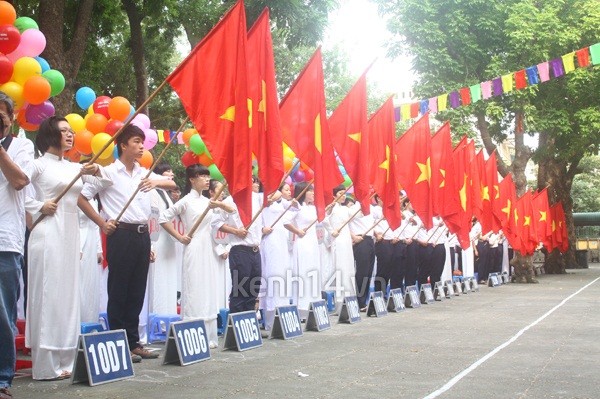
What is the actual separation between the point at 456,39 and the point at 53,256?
66.3 ft

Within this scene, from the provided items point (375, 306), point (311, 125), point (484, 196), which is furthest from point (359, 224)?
point (484, 196)

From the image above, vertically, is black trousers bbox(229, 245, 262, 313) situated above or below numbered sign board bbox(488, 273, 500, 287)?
below

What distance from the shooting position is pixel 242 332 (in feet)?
28.2

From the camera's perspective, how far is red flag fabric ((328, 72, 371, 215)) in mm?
10766

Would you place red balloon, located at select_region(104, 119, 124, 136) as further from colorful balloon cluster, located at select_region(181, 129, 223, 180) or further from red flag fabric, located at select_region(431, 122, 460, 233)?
red flag fabric, located at select_region(431, 122, 460, 233)

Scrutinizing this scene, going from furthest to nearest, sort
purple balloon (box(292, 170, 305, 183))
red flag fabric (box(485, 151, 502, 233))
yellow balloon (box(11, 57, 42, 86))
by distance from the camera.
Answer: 1. red flag fabric (box(485, 151, 502, 233))
2. purple balloon (box(292, 170, 305, 183))
3. yellow balloon (box(11, 57, 42, 86))

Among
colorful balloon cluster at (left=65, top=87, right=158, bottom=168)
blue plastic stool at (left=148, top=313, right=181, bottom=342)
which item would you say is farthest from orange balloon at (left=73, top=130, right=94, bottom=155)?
blue plastic stool at (left=148, top=313, right=181, bottom=342)

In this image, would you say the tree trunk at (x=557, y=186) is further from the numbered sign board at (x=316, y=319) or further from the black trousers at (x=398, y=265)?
the numbered sign board at (x=316, y=319)

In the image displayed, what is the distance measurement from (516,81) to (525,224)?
5.20m

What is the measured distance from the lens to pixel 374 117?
1217cm

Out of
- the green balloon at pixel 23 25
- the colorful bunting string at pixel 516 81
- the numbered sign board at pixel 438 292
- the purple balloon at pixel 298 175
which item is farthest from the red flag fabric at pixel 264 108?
the colorful bunting string at pixel 516 81

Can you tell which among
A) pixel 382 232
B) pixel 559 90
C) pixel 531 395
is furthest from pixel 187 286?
pixel 559 90

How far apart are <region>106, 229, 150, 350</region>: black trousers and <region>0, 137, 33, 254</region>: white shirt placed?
190cm

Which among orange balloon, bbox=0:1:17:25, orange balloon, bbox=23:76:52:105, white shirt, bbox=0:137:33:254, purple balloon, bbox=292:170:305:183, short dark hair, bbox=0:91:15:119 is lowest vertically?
white shirt, bbox=0:137:33:254
